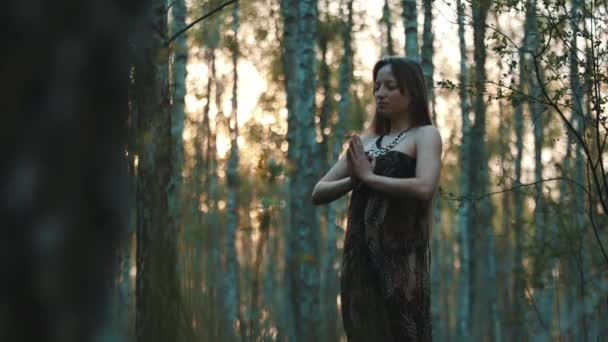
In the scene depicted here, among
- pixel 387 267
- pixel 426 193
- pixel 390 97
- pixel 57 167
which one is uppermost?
pixel 390 97

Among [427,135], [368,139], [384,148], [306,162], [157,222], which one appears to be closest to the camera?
[427,135]

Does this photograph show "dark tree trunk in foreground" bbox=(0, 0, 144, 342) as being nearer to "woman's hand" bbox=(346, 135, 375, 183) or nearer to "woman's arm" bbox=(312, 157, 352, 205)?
"woman's hand" bbox=(346, 135, 375, 183)

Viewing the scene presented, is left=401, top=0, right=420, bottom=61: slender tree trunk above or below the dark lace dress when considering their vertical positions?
above

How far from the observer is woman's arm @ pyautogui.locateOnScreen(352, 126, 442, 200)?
11.5ft

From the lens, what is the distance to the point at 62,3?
682 millimetres

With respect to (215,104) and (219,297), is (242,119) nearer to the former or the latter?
(215,104)

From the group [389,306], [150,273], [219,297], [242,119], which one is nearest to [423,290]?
[389,306]

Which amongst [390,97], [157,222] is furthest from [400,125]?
[157,222]

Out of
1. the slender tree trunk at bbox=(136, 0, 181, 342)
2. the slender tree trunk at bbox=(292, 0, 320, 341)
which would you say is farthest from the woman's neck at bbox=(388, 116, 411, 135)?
the slender tree trunk at bbox=(292, 0, 320, 341)

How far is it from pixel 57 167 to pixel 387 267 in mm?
3002

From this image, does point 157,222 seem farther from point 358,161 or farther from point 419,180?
point 419,180

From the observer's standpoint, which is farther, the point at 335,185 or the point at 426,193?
the point at 335,185

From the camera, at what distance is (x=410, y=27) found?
→ 10.5 metres

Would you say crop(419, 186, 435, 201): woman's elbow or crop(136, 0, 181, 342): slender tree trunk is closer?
crop(136, 0, 181, 342): slender tree trunk
